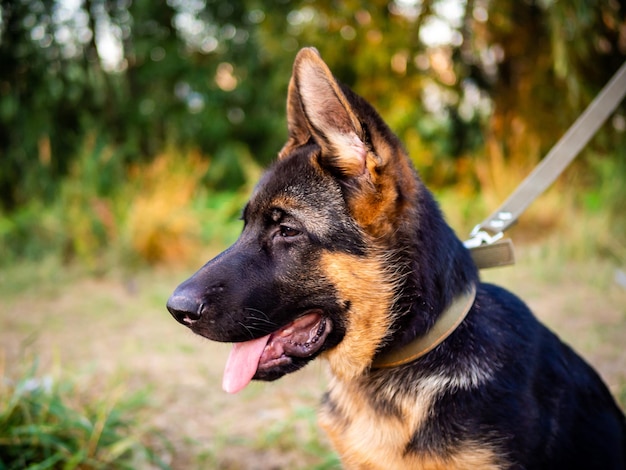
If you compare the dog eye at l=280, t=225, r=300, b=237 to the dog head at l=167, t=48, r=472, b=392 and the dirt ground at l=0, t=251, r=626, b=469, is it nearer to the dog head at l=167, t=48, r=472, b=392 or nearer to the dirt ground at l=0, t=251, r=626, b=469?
the dog head at l=167, t=48, r=472, b=392

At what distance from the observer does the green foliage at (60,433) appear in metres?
3.00

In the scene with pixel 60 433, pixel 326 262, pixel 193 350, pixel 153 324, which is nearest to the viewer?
pixel 326 262

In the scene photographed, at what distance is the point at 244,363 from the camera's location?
2518mm

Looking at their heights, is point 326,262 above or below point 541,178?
above

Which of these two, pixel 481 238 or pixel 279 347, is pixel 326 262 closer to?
pixel 279 347

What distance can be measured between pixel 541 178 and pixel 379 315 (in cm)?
118

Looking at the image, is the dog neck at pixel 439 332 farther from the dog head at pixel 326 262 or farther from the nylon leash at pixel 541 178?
the nylon leash at pixel 541 178

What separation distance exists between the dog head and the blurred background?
4.21 feet

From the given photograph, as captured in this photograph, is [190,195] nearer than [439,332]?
No

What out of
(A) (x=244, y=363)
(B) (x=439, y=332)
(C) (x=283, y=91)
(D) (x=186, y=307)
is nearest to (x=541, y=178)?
(B) (x=439, y=332)

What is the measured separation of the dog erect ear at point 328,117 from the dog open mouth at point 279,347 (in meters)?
0.67

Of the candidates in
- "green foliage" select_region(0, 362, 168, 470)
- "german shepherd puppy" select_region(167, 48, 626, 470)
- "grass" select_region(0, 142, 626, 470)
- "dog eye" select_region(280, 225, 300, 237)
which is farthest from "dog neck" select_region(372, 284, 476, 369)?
"green foliage" select_region(0, 362, 168, 470)

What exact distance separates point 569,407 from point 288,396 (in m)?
2.65

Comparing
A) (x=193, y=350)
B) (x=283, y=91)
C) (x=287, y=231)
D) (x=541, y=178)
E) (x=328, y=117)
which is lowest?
(x=193, y=350)
